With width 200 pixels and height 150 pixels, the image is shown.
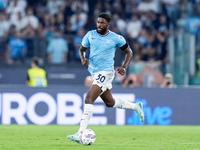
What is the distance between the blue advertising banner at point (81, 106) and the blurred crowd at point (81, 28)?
1.12m

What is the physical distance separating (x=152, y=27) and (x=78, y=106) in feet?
17.5

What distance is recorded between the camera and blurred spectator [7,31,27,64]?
16.9 meters

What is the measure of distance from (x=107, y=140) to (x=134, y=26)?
955 cm

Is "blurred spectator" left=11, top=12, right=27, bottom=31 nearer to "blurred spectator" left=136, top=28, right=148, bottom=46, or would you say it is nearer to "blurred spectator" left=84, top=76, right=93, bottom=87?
"blurred spectator" left=84, top=76, right=93, bottom=87

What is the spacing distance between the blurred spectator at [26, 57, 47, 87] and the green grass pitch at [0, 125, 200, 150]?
13.4 feet

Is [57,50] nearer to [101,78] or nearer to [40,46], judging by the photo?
[40,46]

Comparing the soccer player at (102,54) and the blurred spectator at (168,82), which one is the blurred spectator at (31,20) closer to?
the blurred spectator at (168,82)

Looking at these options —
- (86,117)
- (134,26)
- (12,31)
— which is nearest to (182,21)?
(134,26)

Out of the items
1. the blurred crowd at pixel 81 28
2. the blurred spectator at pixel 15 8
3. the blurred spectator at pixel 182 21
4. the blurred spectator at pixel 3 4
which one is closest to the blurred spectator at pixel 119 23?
the blurred crowd at pixel 81 28

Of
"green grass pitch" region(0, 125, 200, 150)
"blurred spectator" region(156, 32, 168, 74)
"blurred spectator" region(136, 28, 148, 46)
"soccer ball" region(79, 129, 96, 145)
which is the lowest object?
"green grass pitch" region(0, 125, 200, 150)

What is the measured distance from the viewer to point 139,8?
64.9ft

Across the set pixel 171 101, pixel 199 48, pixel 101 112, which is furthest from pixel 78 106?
pixel 199 48

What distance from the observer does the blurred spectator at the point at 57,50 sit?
16984mm

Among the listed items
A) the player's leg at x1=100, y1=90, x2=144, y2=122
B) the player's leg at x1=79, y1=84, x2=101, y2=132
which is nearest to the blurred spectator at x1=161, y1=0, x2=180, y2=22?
the player's leg at x1=100, y1=90, x2=144, y2=122
